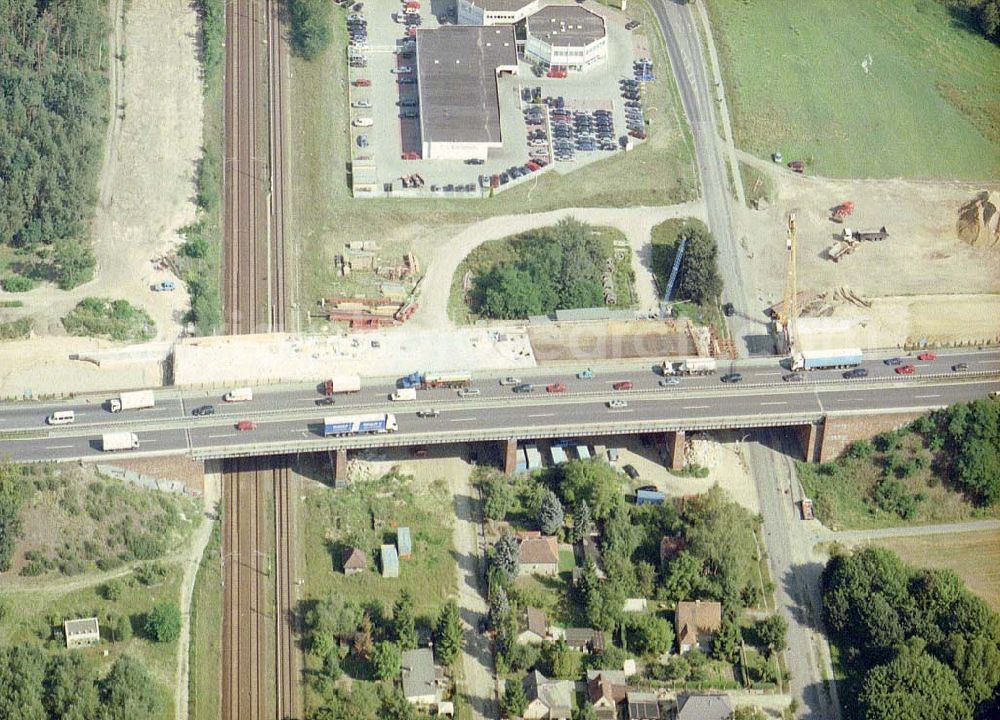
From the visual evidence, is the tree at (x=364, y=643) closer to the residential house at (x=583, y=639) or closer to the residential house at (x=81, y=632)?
the residential house at (x=583, y=639)

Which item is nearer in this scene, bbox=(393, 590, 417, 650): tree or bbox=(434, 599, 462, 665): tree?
bbox=(434, 599, 462, 665): tree

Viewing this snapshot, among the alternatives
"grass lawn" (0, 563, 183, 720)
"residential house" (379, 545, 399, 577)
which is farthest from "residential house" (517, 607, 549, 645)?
"grass lawn" (0, 563, 183, 720)

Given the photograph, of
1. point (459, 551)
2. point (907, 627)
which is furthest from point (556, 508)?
point (907, 627)

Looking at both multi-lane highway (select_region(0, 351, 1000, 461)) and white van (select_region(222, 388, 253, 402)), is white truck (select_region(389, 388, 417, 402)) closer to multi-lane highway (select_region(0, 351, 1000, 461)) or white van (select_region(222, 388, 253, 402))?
multi-lane highway (select_region(0, 351, 1000, 461))

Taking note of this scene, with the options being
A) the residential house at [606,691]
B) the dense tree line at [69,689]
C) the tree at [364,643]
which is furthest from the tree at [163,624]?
the residential house at [606,691]

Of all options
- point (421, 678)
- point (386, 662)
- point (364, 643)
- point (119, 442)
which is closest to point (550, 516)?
point (421, 678)
